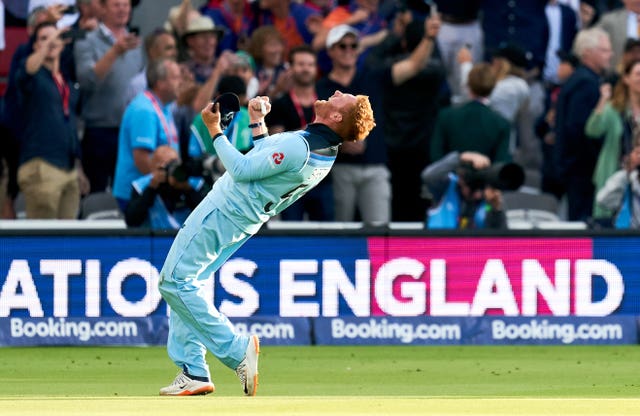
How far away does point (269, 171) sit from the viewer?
9.46m

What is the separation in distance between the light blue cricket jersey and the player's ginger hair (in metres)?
0.11

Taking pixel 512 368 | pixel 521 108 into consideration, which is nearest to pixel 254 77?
pixel 521 108

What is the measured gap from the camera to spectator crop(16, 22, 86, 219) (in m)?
15.3

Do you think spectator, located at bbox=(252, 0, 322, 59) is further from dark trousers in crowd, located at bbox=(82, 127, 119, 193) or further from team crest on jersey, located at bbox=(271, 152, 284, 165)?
team crest on jersey, located at bbox=(271, 152, 284, 165)

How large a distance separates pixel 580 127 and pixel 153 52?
4.43 meters

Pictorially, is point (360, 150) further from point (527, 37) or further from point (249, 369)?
point (249, 369)

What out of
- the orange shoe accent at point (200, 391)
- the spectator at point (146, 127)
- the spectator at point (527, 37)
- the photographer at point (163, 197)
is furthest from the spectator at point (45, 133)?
the orange shoe accent at point (200, 391)

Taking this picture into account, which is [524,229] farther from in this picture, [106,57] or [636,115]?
[106,57]

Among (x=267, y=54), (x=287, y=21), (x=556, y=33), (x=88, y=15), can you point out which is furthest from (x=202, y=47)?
(x=556, y=33)

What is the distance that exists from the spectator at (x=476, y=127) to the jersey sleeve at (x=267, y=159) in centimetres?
626

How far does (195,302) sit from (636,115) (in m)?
7.22

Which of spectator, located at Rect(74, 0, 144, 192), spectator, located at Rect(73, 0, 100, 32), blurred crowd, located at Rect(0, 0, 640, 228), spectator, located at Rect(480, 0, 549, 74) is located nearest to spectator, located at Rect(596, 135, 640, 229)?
blurred crowd, located at Rect(0, 0, 640, 228)

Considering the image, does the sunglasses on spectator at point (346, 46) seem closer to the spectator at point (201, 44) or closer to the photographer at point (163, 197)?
the spectator at point (201, 44)

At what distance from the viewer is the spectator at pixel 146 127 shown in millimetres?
14836
